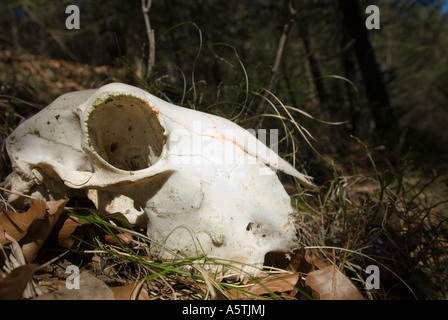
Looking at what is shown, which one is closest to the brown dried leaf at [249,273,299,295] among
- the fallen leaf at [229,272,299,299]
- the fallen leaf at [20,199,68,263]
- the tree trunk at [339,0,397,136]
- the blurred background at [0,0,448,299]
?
the fallen leaf at [229,272,299,299]

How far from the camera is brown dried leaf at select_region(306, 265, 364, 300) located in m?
1.25

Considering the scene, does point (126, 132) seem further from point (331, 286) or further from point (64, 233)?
point (331, 286)

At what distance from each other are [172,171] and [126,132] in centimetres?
38

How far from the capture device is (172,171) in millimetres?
1347

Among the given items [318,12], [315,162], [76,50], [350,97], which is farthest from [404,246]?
[76,50]

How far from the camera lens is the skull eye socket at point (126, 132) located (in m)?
1.38

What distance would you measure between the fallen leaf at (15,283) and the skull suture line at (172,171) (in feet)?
1.41

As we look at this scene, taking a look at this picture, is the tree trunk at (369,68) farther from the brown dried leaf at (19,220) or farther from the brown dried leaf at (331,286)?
the brown dried leaf at (19,220)

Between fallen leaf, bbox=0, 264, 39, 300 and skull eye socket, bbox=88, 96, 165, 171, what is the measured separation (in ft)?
1.76

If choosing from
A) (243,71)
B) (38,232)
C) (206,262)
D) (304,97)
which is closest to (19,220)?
(38,232)

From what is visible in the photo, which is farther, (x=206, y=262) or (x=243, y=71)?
(x=243, y=71)

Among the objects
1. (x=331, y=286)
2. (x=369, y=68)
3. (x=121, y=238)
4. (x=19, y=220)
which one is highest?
(x=369, y=68)

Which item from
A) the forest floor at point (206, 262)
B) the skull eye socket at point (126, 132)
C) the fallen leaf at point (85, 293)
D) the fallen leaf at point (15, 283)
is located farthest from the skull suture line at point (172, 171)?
the fallen leaf at point (15, 283)
